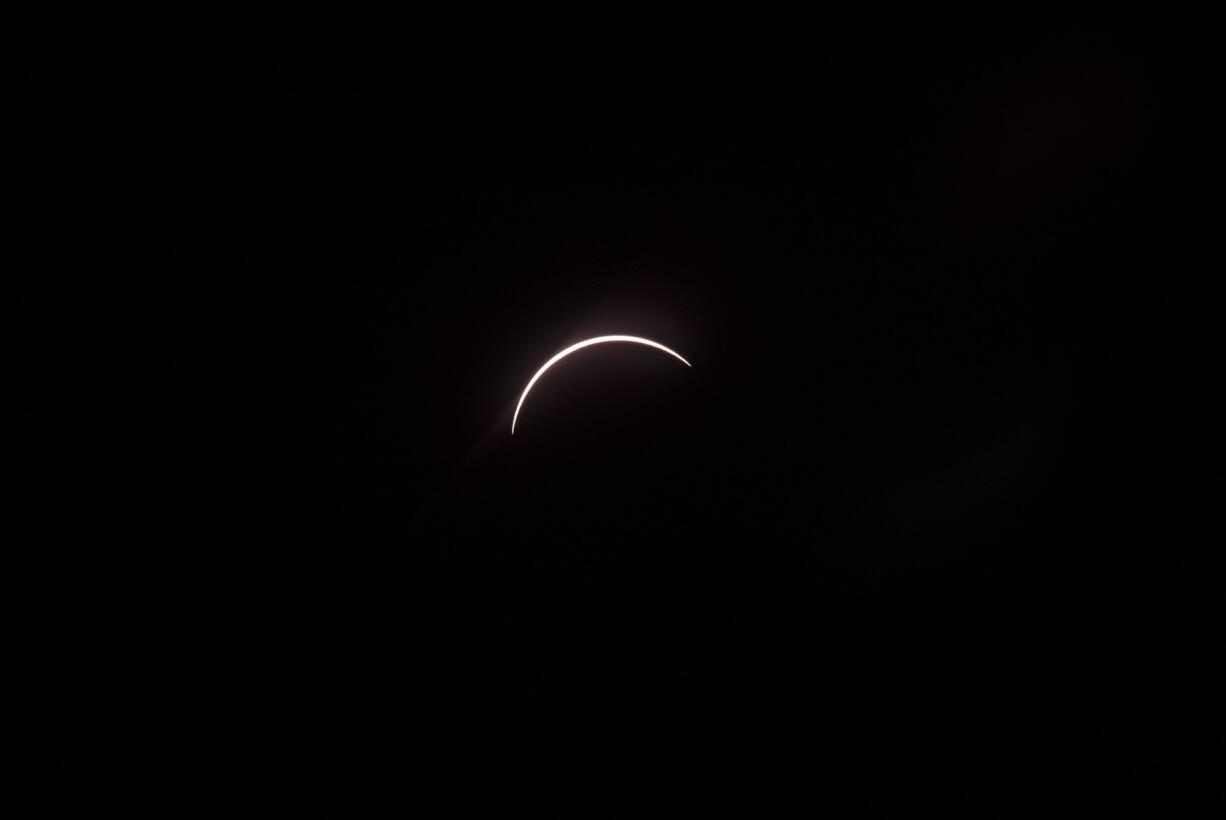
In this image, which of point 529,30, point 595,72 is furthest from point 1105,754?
point 529,30

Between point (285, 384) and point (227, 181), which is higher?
point (227, 181)

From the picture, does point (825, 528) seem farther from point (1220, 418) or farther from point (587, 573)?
point (1220, 418)

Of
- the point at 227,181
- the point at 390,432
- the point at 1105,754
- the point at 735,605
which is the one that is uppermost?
the point at 227,181

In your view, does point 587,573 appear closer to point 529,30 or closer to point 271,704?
point 271,704

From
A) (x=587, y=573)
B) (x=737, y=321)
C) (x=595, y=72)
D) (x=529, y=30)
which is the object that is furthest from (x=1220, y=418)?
(x=529, y=30)

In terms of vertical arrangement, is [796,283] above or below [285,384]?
above

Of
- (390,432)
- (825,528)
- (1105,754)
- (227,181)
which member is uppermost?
(227,181)
